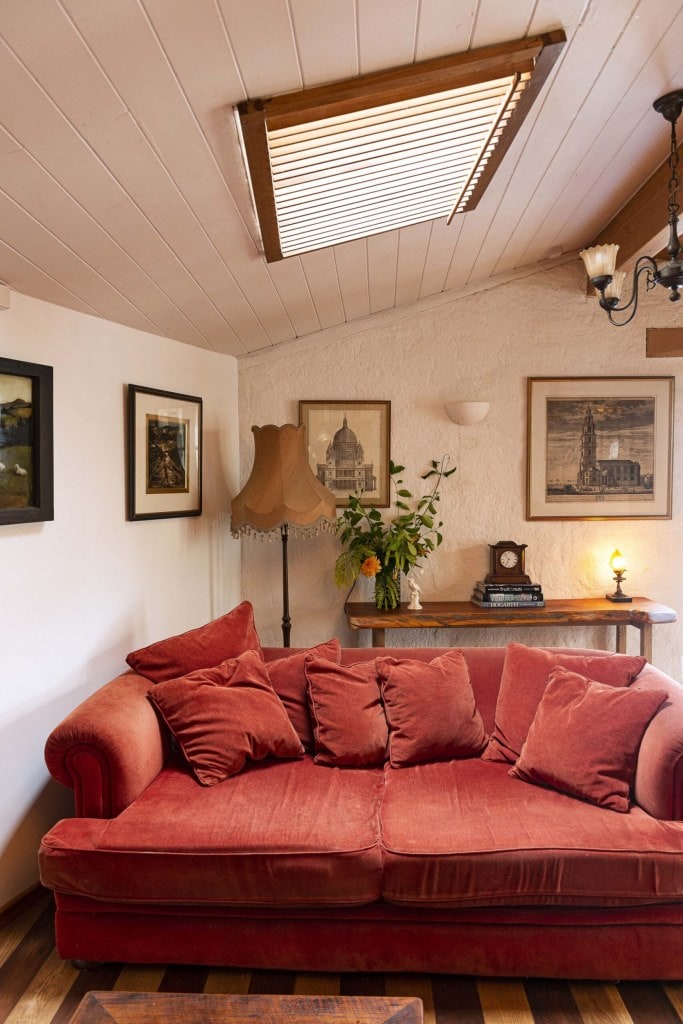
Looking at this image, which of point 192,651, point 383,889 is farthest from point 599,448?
point 383,889

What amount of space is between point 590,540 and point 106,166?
3.26 metres

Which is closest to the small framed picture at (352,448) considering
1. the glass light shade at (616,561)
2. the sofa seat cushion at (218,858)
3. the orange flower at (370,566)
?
the orange flower at (370,566)

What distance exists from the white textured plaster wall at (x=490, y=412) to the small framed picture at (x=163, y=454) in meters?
0.56

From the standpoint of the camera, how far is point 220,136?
191cm

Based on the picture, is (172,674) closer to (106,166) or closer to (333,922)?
(333,922)

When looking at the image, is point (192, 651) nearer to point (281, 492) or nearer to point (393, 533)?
point (281, 492)

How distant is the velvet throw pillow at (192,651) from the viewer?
2.83 m

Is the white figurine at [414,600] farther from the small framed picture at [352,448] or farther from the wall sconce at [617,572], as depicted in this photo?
the wall sconce at [617,572]

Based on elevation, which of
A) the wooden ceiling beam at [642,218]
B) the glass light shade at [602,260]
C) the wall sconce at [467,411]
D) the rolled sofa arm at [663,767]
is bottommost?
the rolled sofa arm at [663,767]

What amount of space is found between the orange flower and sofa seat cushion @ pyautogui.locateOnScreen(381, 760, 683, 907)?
170 centimetres

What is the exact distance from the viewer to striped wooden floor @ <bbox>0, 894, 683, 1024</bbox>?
6.73 feet

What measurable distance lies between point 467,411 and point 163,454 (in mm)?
1673

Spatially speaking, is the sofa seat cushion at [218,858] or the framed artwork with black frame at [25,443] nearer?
the sofa seat cushion at [218,858]

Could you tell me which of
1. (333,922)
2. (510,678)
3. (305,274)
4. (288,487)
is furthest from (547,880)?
(305,274)
